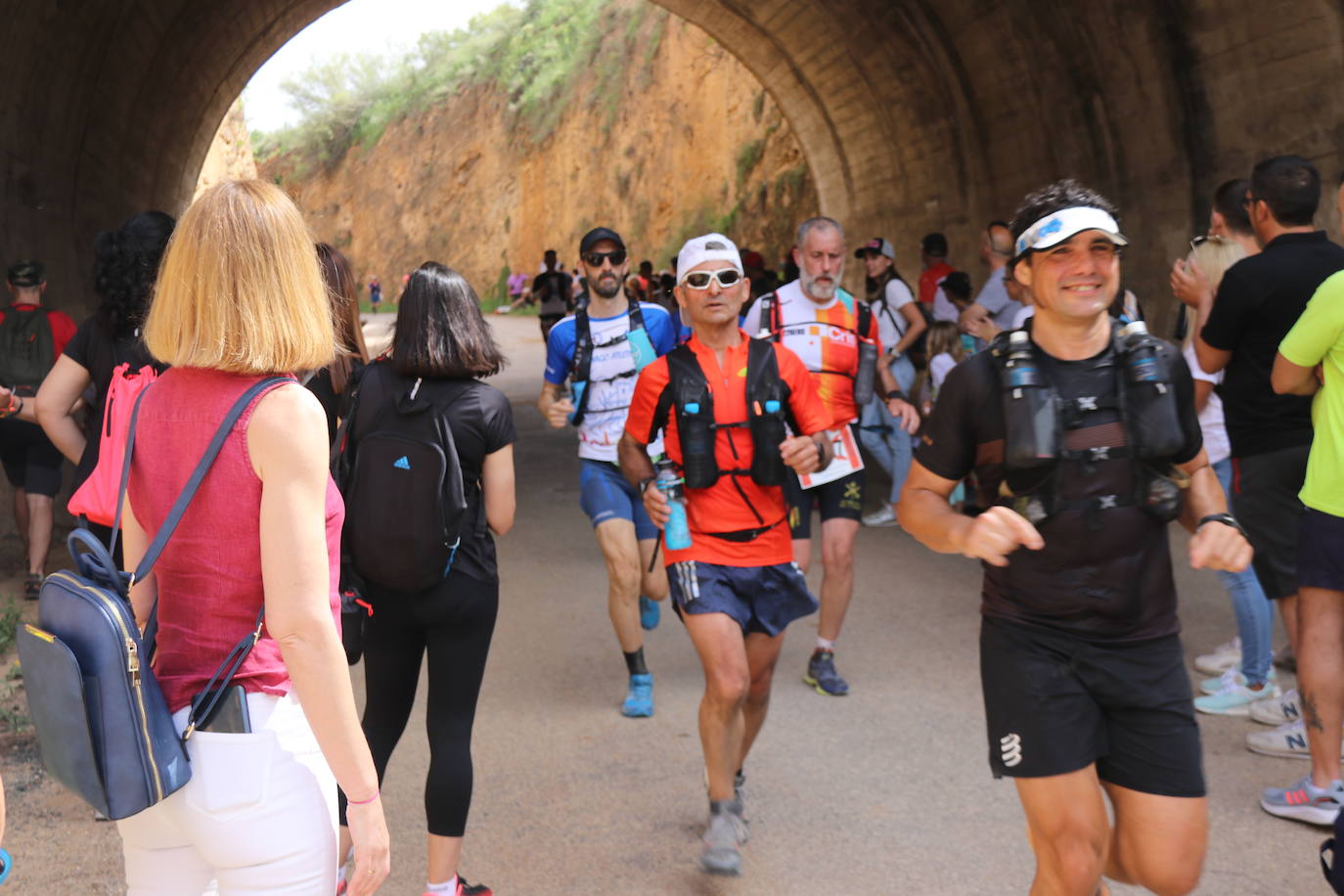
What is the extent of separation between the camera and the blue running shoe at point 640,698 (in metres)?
5.64

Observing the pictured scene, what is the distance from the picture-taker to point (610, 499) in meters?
5.75

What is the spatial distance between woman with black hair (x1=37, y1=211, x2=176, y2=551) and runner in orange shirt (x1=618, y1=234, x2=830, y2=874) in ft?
5.71

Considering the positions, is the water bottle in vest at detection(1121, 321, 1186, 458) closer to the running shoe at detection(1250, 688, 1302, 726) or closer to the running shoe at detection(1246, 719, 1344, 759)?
the running shoe at detection(1246, 719, 1344, 759)

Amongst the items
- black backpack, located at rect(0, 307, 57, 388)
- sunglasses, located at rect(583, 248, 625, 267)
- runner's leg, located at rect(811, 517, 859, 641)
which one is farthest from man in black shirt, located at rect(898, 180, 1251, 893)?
black backpack, located at rect(0, 307, 57, 388)

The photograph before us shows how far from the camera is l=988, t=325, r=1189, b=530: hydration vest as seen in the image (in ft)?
9.64

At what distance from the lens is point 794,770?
496cm

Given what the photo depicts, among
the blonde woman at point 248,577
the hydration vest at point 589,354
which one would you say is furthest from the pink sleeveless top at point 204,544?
the hydration vest at point 589,354

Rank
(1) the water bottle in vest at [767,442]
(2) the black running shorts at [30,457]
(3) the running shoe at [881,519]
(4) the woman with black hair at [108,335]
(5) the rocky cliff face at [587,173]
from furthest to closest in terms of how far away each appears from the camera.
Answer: (5) the rocky cliff face at [587,173] < (3) the running shoe at [881,519] < (2) the black running shorts at [30,457] < (1) the water bottle in vest at [767,442] < (4) the woman with black hair at [108,335]

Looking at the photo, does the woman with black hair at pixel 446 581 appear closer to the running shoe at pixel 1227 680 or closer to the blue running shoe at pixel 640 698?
the blue running shoe at pixel 640 698

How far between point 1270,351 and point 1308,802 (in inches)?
68.4

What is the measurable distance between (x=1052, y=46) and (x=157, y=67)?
9496 mm

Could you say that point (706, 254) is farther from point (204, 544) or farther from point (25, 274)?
point (25, 274)

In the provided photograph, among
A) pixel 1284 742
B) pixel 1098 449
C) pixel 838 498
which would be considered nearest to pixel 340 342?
pixel 1098 449

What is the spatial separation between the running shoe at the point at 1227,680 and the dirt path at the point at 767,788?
0.79 feet
